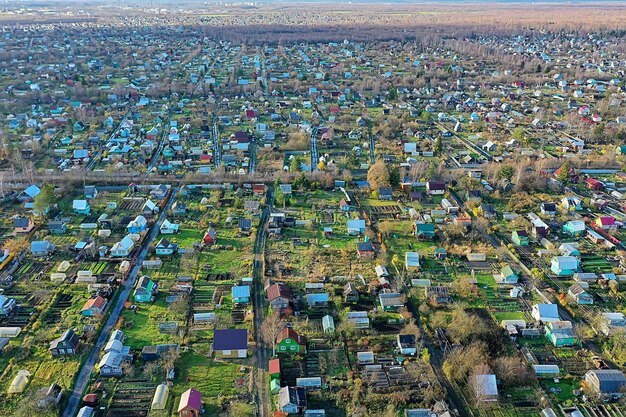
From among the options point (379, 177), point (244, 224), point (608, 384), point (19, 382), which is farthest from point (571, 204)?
point (19, 382)

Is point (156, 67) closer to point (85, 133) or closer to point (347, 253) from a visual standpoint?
point (85, 133)

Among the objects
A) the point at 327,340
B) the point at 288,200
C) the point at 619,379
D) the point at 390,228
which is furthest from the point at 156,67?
the point at 619,379

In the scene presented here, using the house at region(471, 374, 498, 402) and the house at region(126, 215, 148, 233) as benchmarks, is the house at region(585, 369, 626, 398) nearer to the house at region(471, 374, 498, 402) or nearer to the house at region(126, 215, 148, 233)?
the house at region(471, 374, 498, 402)

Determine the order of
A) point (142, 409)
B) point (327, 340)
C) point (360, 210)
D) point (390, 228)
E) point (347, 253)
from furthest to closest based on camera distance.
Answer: point (360, 210), point (390, 228), point (347, 253), point (327, 340), point (142, 409)

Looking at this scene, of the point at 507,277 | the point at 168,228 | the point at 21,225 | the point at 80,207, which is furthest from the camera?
the point at 80,207

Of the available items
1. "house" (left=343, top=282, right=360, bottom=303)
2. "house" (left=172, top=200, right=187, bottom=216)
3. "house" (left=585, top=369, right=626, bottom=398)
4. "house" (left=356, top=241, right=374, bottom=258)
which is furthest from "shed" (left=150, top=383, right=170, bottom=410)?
"house" (left=585, top=369, right=626, bottom=398)

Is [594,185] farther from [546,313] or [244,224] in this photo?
[244,224]

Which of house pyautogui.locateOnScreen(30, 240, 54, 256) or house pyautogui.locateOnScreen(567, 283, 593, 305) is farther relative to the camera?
house pyautogui.locateOnScreen(30, 240, 54, 256)
